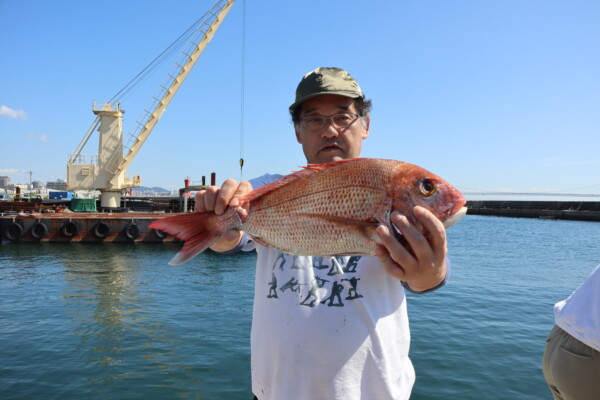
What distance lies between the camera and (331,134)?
8.39 ft

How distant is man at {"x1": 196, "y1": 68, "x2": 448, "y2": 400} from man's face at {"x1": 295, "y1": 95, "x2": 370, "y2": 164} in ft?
0.07

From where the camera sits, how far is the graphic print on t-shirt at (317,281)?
2266 mm

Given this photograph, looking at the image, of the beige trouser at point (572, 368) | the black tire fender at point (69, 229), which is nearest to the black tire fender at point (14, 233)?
the black tire fender at point (69, 229)

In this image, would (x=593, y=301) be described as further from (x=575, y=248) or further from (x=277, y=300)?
(x=575, y=248)

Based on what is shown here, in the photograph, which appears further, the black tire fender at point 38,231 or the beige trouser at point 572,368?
the black tire fender at point 38,231

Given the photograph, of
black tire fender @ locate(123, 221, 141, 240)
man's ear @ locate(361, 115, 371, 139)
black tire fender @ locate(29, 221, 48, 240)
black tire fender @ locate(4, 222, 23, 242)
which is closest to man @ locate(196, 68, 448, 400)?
man's ear @ locate(361, 115, 371, 139)

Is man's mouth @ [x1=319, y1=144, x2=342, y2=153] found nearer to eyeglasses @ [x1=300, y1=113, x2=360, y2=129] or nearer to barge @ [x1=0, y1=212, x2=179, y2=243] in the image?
eyeglasses @ [x1=300, y1=113, x2=360, y2=129]

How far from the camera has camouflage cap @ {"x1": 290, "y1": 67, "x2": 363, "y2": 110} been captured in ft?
8.20

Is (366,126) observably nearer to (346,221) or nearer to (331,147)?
(331,147)

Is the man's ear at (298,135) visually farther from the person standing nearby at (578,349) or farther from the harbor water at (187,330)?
the harbor water at (187,330)

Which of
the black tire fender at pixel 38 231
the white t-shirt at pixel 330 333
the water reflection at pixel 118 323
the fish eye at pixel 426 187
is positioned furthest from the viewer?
the black tire fender at pixel 38 231

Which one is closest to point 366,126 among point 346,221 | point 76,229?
point 346,221

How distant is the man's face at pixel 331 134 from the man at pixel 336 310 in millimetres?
21

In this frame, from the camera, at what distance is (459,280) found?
16547 mm
